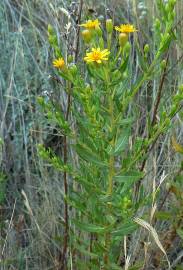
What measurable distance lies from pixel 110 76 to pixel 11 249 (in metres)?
0.96

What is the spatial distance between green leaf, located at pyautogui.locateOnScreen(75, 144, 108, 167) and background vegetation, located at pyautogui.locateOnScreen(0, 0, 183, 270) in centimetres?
31

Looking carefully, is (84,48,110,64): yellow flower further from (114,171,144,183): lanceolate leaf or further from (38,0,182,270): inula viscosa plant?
(114,171,144,183): lanceolate leaf

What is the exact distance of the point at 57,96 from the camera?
7.37 feet

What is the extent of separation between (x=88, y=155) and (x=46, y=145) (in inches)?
42.7

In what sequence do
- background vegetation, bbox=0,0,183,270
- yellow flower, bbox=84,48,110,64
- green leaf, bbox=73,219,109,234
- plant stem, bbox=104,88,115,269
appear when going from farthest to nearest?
background vegetation, bbox=0,0,183,270 < green leaf, bbox=73,219,109,234 < plant stem, bbox=104,88,115,269 < yellow flower, bbox=84,48,110,64

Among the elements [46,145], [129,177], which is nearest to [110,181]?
[129,177]

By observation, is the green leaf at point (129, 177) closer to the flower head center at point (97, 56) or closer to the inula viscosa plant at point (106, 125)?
the inula viscosa plant at point (106, 125)

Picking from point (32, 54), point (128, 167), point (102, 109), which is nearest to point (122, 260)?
point (128, 167)

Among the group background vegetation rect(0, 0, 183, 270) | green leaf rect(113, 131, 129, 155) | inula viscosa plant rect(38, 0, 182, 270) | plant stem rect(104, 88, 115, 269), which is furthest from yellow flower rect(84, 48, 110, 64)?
background vegetation rect(0, 0, 183, 270)

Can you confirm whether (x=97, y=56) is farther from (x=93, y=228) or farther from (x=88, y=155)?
(x=93, y=228)

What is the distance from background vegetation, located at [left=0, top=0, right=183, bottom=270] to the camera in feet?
5.78

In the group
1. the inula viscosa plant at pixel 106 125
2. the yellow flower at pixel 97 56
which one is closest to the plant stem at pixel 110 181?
the inula viscosa plant at pixel 106 125

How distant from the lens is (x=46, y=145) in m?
2.37

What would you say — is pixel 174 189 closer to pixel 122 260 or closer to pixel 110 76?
pixel 122 260
